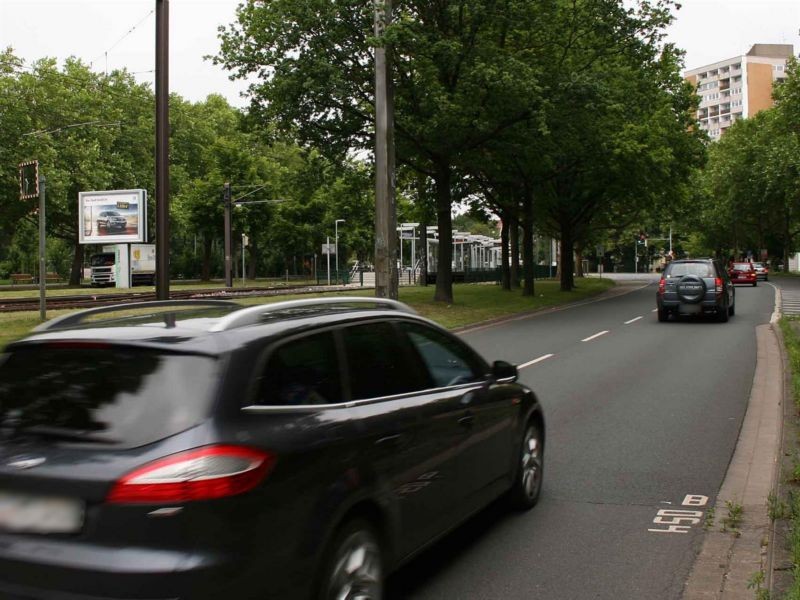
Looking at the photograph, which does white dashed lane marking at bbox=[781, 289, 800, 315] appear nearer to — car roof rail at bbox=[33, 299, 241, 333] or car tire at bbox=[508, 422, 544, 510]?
car tire at bbox=[508, 422, 544, 510]

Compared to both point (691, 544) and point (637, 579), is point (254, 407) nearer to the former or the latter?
point (637, 579)

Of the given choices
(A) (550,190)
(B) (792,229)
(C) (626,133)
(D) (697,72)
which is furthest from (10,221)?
(D) (697,72)

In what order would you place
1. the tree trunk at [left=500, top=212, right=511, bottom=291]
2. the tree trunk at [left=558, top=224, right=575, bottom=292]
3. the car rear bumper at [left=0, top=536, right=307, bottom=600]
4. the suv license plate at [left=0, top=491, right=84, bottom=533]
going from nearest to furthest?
the car rear bumper at [left=0, top=536, right=307, bottom=600] → the suv license plate at [left=0, top=491, right=84, bottom=533] → the tree trunk at [left=558, top=224, right=575, bottom=292] → the tree trunk at [left=500, top=212, right=511, bottom=291]

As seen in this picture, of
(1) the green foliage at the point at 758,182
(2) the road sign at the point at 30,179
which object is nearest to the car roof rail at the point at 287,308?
(2) the road sign at the point at 30,179

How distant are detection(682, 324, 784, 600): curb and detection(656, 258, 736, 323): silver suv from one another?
1169 cm

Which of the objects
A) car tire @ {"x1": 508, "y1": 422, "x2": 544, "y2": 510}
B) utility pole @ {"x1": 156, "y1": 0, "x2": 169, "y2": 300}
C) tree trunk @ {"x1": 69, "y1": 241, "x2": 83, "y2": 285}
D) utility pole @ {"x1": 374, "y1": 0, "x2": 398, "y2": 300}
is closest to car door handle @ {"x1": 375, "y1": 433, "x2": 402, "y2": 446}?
car tire @ {"x1": 508, "y1": 422, "x2": 544, "y2": 510}

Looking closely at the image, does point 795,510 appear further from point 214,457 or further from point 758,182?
point 758,182

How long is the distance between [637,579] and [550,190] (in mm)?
35106

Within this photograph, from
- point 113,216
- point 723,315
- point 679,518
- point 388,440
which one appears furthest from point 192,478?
point 113,216

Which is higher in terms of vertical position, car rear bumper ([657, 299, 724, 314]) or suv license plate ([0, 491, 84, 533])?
car rear bumper ([657, 299, 724, 314])

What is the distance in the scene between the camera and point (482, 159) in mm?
29859

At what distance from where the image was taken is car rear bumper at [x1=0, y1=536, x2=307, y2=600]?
2.71 meters

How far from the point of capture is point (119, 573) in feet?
8.93

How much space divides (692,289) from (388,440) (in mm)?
18947
